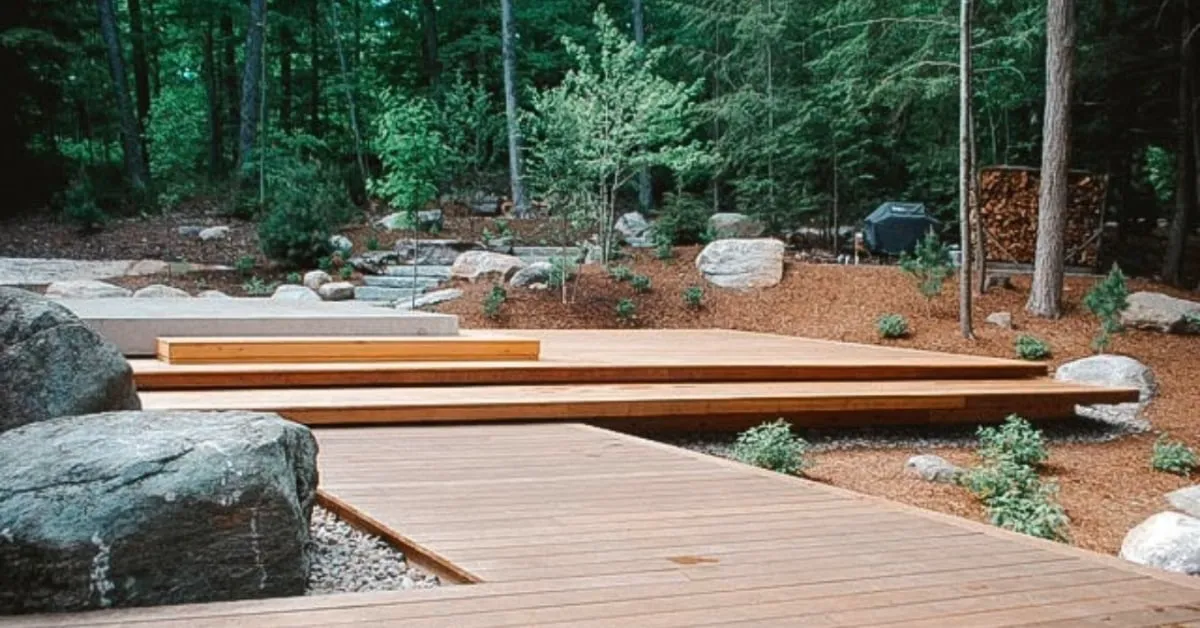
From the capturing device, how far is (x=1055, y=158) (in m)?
8.65

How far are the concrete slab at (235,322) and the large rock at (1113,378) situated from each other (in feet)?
15.5

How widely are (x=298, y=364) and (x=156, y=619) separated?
337cm

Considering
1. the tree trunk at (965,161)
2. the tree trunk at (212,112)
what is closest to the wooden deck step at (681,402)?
the tree trunk at (965,161)

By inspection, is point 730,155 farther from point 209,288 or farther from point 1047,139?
point 209,288

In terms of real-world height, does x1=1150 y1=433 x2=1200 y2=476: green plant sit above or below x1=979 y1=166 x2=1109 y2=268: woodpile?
below

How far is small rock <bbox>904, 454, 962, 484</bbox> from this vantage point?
182 inches

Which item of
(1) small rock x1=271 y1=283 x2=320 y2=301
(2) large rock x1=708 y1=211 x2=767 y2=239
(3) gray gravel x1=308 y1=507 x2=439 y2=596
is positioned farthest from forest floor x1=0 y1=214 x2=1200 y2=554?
(3) gray gravel x1=308 y1=507 x2=439 y2=596

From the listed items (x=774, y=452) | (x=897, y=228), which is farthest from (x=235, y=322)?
(x=897, y=228)

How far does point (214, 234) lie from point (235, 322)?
7146 mm

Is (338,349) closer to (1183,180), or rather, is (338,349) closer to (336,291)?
(336,291)

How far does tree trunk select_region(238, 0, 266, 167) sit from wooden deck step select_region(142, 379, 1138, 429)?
1097 centimetres

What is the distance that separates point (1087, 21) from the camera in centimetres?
1134

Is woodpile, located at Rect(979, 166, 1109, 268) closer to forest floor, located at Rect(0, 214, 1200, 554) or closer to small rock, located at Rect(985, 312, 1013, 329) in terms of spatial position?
forest floor, located at Rect(0, 214, 1200, 554)

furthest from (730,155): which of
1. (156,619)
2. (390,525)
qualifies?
(156,619)
